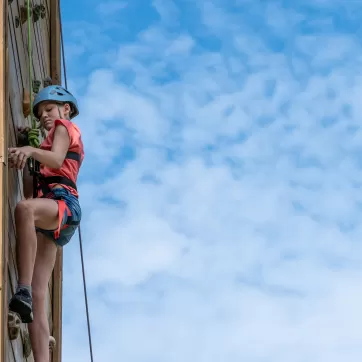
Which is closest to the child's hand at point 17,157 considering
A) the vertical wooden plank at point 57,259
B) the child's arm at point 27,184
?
the child's arm at point 27,184

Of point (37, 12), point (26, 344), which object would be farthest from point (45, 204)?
point (37, 12)

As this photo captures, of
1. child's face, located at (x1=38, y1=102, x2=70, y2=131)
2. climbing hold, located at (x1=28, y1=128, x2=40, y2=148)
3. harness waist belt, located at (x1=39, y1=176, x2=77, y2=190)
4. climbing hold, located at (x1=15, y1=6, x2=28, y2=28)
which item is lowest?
harness waist belt, located at (x1=39, y1=176, x2=77, y2=190)

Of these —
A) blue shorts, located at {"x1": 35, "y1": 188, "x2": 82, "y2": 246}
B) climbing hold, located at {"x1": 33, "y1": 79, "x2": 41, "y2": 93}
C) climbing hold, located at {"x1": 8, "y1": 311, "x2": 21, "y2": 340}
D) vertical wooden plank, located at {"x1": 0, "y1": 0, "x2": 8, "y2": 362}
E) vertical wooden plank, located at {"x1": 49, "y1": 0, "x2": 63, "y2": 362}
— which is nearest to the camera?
vertical wooden plank, located at {"x1": 0, "y1": 0, "x2": 8, "y2": 362}

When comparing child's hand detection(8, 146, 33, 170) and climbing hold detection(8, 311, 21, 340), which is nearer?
climbing hold detection(8, 311, 21, 340)

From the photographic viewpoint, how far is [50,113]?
868 centimetres

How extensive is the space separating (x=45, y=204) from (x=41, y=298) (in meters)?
0.69

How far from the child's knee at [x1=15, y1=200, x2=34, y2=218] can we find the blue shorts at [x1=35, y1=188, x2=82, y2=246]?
1.02ft

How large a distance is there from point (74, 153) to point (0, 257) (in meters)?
1.60

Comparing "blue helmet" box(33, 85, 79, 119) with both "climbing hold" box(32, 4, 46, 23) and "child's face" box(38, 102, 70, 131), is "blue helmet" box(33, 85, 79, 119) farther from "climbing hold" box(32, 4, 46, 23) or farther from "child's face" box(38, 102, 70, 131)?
"climbing hold" box(32, 4, 46, 23)

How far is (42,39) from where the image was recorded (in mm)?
11039

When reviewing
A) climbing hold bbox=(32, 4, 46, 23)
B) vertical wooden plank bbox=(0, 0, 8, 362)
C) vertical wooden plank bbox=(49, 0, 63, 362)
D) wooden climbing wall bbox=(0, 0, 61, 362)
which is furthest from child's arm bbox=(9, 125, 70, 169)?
vertical wooden plank bbox=(49, 0, 63, 362)

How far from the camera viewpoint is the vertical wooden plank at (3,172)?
6996 mm

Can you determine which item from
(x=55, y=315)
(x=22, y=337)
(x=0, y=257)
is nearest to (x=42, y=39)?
(x=55, y=315)

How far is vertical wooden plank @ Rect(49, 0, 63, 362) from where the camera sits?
11.4 metres
